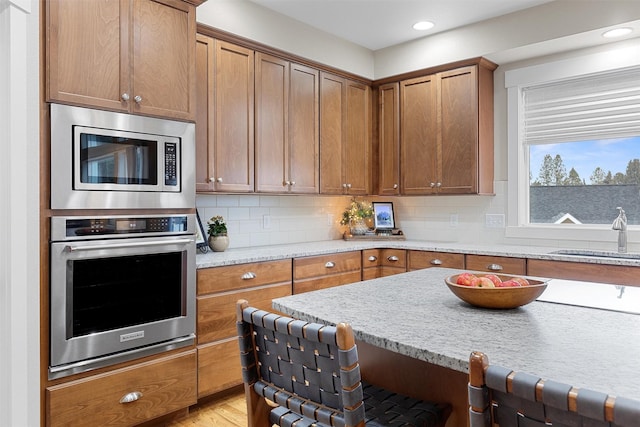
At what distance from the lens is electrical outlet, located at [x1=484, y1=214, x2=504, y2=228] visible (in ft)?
12.7

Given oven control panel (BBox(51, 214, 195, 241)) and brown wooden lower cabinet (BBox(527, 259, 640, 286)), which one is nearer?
oven control panel (BBox(51, 214, 195, 241))

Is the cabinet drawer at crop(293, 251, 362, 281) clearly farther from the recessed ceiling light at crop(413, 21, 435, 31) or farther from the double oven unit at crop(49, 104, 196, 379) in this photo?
the recessed ceiling light at crop(413, 21, 435, 31)

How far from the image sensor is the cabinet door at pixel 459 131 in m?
3.69

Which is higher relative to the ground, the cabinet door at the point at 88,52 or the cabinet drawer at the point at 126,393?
the cabinet door at the point at 88,52

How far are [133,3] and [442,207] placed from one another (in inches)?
120

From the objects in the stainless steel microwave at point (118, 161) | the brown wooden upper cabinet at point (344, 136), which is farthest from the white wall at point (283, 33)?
the stainless steel microwave at point (118, 161)

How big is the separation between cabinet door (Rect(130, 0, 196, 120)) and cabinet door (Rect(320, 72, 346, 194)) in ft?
4.81

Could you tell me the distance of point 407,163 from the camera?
4082 mm

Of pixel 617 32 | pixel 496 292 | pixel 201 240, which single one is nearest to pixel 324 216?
pixel 201 240

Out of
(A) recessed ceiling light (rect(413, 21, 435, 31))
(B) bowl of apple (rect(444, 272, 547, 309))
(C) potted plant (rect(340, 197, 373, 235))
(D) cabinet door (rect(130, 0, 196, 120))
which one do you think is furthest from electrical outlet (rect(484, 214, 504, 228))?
(D) cabinet door (rect(130, 0, 196, 120))

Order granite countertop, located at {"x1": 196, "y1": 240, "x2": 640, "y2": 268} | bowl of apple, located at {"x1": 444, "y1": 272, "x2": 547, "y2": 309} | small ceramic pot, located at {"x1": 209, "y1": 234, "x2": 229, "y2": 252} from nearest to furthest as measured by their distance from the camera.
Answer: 1. bowl of apple, located at {"x1": 444, "y1": 272, "x2": 547, "y2": 309}
2. granite countertop, located at {"x1": 196, "y1": 240, "x2": 640, "y2": 268}
3. small ceramic pot, located at {"x1": 209, "y1": 234, "x2": 229, "y2": 252}

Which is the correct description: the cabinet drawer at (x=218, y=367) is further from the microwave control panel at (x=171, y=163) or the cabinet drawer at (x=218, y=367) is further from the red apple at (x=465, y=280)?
the red apple at (x=465, y=280)

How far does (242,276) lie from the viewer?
2814 millimetres
